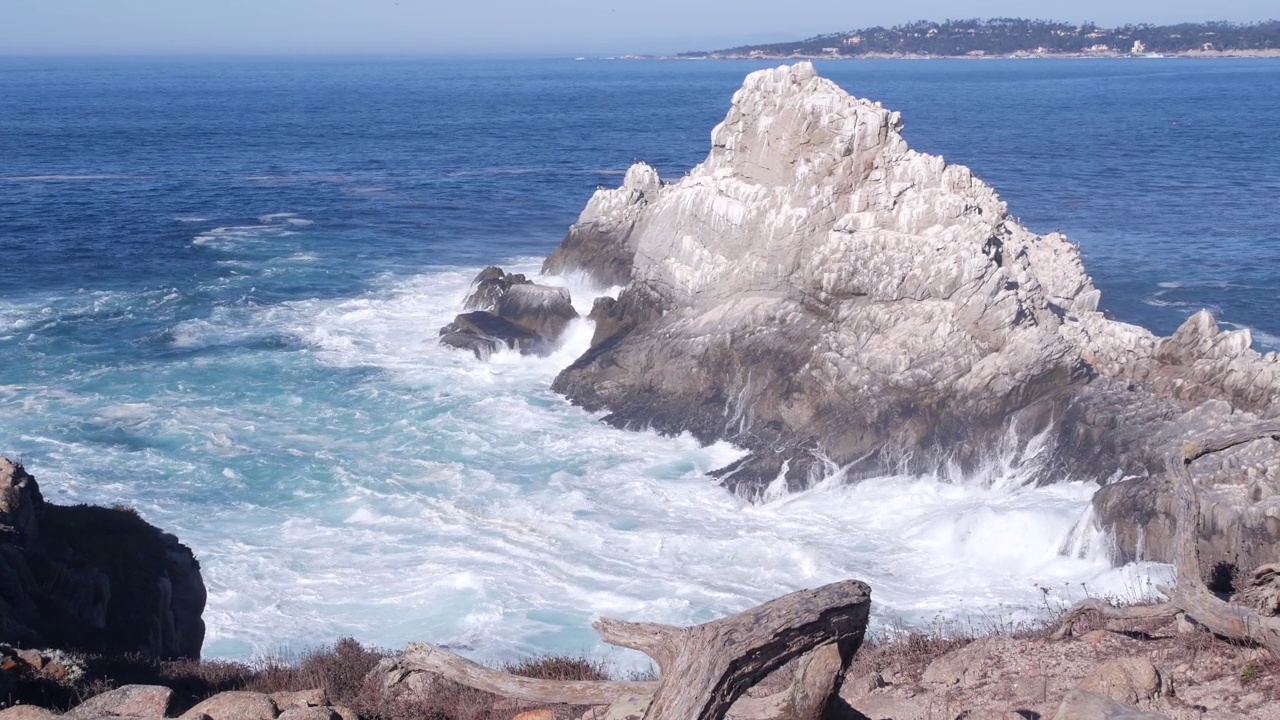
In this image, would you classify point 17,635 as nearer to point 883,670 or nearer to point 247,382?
point 883,670

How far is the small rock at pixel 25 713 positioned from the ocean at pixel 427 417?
8110 millimetres

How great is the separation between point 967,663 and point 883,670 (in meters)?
0.83

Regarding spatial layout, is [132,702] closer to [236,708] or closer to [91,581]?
[236,708]

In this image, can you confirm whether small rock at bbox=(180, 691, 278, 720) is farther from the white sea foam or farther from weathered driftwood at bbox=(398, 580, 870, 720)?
the white sea foam

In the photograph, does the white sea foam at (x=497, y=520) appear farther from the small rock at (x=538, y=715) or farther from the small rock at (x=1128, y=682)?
the small rock at (x=1128, y=682)

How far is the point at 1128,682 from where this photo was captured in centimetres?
863

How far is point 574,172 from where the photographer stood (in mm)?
66562

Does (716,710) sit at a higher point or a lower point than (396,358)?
higher

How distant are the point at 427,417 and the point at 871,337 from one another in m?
10.9

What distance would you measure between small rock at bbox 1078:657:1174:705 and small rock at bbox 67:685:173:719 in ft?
25.4

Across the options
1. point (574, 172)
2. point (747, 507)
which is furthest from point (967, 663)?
point (574, 172)

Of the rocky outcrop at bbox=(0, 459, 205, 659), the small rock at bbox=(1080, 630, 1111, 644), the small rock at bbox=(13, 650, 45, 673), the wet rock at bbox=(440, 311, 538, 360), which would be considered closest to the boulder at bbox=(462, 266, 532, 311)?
the wet rock at bbox=(440, 311, 538, 360)

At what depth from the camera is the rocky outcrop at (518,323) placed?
103ft

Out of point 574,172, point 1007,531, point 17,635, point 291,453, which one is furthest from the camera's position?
point 574,172
